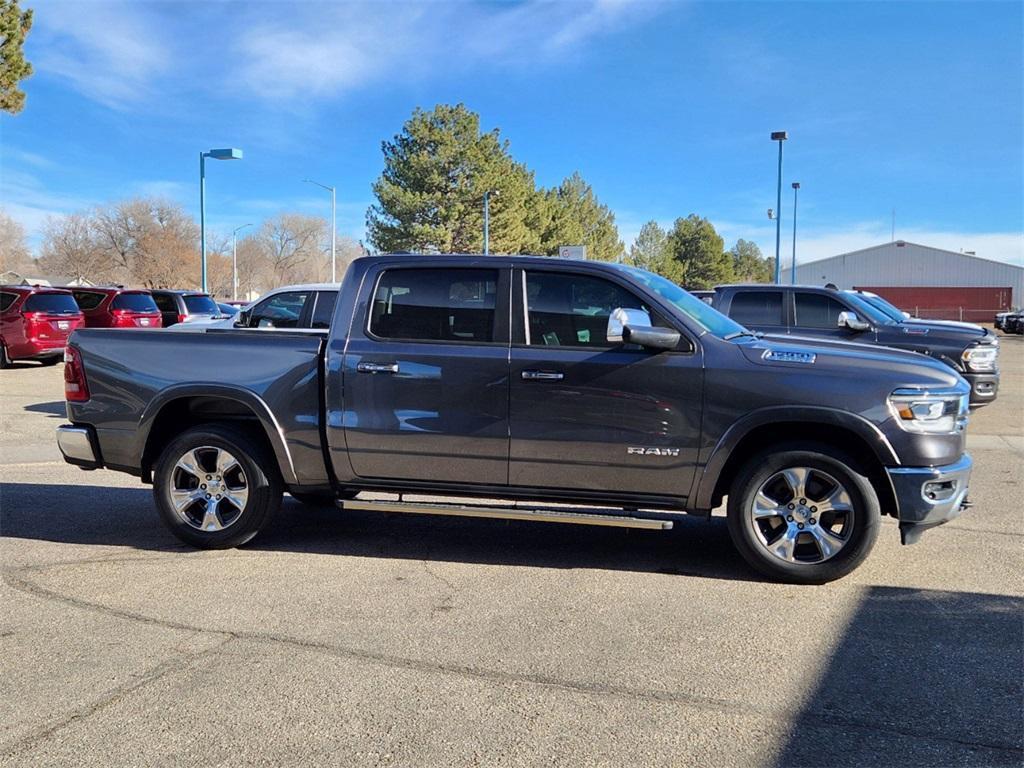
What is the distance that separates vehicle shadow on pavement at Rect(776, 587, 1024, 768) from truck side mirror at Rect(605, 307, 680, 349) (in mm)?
1788

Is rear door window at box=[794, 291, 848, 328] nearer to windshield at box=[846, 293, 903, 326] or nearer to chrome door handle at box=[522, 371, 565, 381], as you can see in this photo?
windshield at box=[846, 293, 903, 326]

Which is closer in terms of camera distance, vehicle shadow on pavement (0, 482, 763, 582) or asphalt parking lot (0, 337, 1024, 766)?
asphalt parking lot (0, 337, 1024, 766)

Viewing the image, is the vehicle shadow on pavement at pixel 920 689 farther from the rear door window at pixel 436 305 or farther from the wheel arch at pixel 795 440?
the rear door window at pixel 436 305

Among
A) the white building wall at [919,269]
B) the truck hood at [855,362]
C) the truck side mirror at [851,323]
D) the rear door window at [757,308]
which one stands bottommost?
the truck hood at [855,362]

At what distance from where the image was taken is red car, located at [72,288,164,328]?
19.5 metres

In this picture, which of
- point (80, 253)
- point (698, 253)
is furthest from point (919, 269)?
point (80, 253)

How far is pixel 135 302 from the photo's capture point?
20.0 m

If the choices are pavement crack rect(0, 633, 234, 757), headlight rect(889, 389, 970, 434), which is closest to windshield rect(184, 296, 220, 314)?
pavement crack rect(0, 633, 234, 757)

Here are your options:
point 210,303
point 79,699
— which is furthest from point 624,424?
point 210,303

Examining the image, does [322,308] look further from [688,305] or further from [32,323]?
[32,323]

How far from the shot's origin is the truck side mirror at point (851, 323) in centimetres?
1051

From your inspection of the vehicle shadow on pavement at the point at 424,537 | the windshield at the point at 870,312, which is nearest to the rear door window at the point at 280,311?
the vehicle shadow on pavement at the point at 424,537

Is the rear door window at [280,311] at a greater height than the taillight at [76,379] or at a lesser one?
greater

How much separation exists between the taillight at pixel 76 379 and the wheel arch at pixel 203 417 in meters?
0.54
